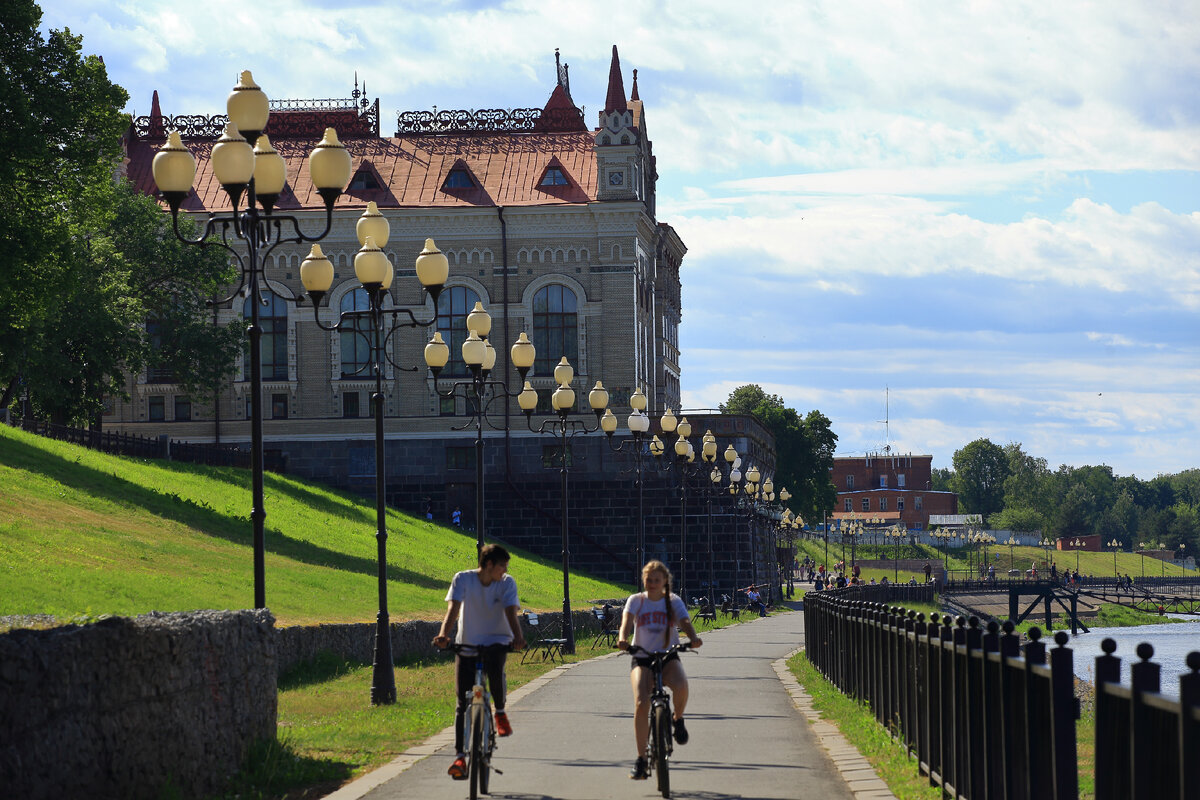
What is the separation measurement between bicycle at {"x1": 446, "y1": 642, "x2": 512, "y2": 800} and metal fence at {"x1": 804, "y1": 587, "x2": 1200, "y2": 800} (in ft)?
11.2

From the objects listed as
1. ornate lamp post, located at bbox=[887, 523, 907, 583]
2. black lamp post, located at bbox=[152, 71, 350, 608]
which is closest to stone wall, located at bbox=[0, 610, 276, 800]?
black lamp post, located at bbox=[152, 71, 350, 608]

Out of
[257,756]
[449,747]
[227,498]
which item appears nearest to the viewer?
[257,756]

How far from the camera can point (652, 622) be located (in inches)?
495

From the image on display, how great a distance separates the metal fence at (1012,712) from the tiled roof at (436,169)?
169ft

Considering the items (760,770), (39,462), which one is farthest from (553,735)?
(39,462)

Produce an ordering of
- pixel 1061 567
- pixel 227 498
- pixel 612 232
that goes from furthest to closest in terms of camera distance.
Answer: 1. pixel 1061 567
2. pixel 612 232
3. pixel 227 498

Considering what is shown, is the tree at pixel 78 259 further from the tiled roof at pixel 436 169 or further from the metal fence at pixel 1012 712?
the metal fence at pixel 1012 712

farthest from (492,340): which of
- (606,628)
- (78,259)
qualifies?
(606,628)

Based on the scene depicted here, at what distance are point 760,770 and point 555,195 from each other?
2158 inches

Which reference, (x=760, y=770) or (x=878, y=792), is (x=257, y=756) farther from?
(x=878, y=792)

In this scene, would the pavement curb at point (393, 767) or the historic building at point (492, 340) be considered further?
the historic building at point (492, 340)

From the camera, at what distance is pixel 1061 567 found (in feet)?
522

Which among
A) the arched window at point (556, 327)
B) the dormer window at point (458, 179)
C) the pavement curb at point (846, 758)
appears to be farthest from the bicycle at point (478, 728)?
the dormer window at point (458, 179)

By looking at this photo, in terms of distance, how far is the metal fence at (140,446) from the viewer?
49.0 meters
